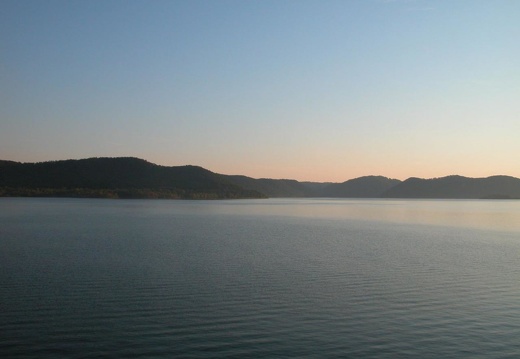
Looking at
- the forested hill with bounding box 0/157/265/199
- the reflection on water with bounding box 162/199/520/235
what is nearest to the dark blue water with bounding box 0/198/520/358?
the reflection on water with bounding box 162/199/520/235

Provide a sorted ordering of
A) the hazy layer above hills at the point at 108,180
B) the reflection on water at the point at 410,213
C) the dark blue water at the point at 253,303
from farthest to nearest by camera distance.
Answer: the hazy layer above hills at the point at 108,180 → the reflection on water at the point at 410,213 → the dark blue water at the point at 253,303

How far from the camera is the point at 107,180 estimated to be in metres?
156

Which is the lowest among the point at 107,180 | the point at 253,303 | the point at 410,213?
the point at 253,303

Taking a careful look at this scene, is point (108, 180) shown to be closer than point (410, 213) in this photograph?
No

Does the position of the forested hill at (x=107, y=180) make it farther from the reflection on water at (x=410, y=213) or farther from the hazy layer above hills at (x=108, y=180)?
the reflection on water at (x=410, y=213)

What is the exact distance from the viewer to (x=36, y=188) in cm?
14562

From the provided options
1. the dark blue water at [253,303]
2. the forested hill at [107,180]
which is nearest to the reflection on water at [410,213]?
the dark blue water at [253,303]

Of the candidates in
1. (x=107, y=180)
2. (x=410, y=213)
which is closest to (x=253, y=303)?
(x=410, y=213)

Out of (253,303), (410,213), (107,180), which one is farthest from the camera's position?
(107,180)

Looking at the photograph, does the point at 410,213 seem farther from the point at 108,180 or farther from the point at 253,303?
the point at 108,180

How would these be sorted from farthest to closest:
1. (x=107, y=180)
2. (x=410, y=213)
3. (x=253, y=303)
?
(x=107, y=180)
(x=410, y=213)
(x=253, y=303)

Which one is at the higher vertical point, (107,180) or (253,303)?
(107,180)

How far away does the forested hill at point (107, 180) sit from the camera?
479 feet

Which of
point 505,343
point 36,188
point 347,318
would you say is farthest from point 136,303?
point 36,188
